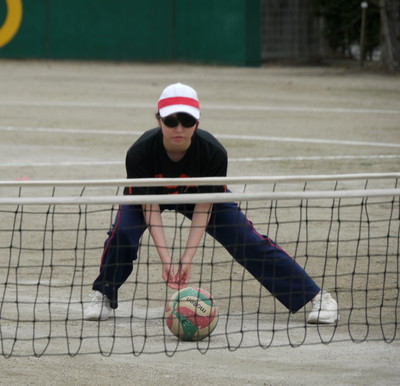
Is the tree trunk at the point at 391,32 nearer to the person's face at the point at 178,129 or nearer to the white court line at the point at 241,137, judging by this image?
the white court line at the point at 241,137

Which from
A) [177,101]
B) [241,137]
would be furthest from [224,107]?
[177,101]

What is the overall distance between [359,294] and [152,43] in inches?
1111

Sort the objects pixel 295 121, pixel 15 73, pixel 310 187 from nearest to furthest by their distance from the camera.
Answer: pixel 310 187 < pixel 295 121 < pixel 15 73

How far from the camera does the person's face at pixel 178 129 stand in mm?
5984

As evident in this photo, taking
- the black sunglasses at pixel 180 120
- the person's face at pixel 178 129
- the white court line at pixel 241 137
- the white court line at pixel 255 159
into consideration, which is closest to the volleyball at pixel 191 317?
the person's face at pixel 178 129

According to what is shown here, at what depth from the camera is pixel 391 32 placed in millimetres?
29766

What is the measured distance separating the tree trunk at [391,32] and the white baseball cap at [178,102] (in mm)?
24190

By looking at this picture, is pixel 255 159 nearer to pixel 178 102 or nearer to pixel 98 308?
pixel 98 308

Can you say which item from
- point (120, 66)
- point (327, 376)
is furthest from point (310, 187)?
point (120, 66)

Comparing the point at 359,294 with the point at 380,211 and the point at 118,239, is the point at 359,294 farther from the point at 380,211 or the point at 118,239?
the point at 380,211

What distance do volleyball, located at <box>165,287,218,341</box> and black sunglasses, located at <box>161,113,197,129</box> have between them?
3.45ft

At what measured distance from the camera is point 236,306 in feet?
22.7

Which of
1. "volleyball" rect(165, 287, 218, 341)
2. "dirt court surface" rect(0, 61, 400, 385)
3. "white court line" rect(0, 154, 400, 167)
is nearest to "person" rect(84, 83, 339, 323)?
"volleyball" rect(165, 287, 218, 341)

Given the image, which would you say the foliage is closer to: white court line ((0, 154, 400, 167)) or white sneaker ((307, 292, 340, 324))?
white court line ((0, 154, 400, 167))
